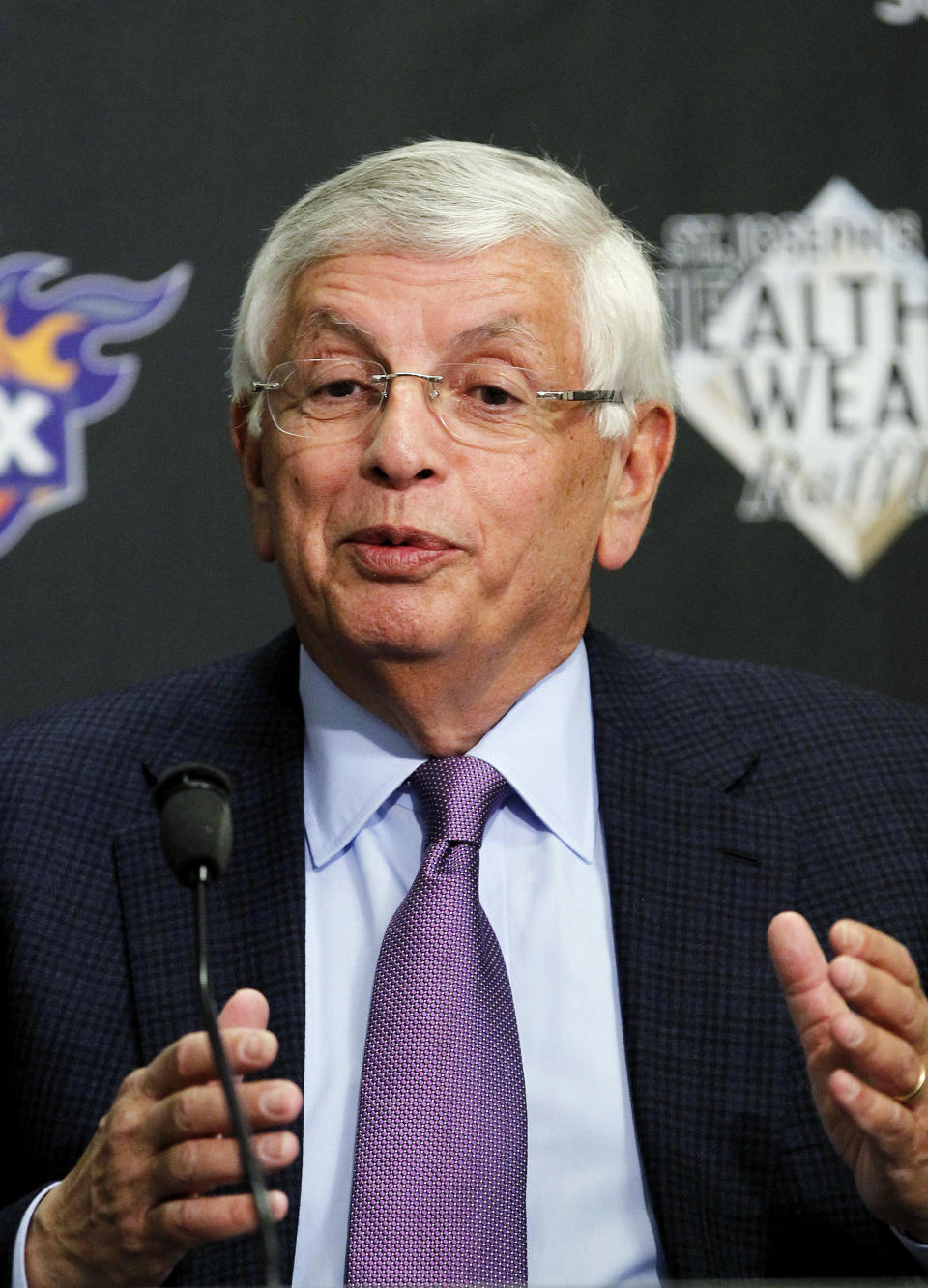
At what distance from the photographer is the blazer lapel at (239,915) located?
183 cm

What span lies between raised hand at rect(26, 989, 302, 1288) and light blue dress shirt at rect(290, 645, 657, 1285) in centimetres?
29

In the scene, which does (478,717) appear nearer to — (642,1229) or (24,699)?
(642,1229)

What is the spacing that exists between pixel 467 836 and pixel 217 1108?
618 millimetres

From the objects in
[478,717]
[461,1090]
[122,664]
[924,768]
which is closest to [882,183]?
[924,768]

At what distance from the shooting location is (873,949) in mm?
1480

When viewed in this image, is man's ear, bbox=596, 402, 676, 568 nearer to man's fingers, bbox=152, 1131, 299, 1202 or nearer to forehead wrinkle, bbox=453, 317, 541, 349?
forehead wrinkle, bbox=453, 317, 541, 349

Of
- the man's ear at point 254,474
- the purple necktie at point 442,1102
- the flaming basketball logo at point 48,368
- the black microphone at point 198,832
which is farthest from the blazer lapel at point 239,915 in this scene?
the flaming basketball logo at point 48,368

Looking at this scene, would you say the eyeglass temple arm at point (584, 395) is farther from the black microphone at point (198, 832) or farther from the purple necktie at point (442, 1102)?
the black microphone at point (198, 832)

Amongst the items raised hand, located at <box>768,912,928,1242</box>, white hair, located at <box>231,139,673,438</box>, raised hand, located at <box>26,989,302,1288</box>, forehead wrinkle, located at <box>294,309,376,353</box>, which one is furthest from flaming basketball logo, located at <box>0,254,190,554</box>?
raised hand, located at <box>768,912,928,1242</box>

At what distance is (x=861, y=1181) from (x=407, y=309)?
3.50 ft

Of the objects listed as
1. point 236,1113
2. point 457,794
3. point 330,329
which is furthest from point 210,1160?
point 330,329

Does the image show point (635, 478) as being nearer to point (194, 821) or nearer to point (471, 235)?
point (471, 235)

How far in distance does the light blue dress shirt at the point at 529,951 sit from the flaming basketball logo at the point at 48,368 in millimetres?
738

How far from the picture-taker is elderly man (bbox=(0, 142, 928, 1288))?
5.88 feet
